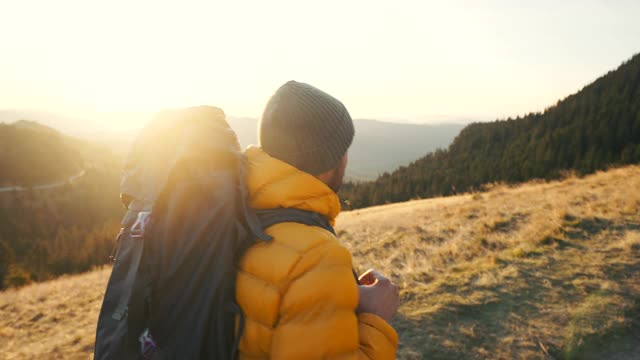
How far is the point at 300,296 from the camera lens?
151 centimetres

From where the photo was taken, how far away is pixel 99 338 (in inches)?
72.6

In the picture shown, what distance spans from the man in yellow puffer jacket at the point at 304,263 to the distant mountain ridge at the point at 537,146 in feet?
153

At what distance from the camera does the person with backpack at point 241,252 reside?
1.54m

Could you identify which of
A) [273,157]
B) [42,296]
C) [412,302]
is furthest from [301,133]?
[42,296]

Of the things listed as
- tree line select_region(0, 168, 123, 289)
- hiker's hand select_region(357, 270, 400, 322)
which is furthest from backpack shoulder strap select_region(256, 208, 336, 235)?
tree line select_region(0, 168, 123, 289)

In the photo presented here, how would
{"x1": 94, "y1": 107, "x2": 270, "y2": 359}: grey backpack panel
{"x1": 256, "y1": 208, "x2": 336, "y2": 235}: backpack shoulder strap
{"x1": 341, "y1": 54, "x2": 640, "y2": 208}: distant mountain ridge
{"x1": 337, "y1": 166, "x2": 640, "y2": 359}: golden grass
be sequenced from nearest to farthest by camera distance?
{"x1": 94, "y1": 107, "x2": 270, "y2": 359}: grey backpack panel < {"x1": 256, "y1": 208, "x2": 336, "y2": 235}: backpack shoulder strap < {"x1": 337, "y1": 166, "x2": 640, "y2": 359}: golden grass < {"x1": 341, "y1": 54, "x2": 640, "y2": 208}: distant mountain ridge

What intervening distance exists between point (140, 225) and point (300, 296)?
0.77 m

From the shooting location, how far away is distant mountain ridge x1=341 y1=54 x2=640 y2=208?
174ft

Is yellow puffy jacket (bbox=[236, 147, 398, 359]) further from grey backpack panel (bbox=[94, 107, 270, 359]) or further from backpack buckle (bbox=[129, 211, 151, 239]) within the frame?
backpack buckle (bbox=[129, 211, 151, 239])

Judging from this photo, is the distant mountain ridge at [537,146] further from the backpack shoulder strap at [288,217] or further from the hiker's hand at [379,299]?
the backpack shoulder strap at [288,217]

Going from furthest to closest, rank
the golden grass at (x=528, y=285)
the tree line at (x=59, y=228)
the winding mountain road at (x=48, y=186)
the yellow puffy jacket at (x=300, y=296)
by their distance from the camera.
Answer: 1. the winding mountain road at (x=48, y=186)
2. the tree line at (x=59, y=228)
3. the golden grass at (x=528, y=285)
4. the yellow puffy jacket at (x=300, y=296)

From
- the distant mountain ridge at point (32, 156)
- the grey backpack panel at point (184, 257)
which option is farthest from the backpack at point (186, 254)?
the distant mountain ridge at point (32, 156)

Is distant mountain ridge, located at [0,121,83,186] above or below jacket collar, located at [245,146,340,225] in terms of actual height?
below

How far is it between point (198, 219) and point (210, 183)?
6.1 inches
